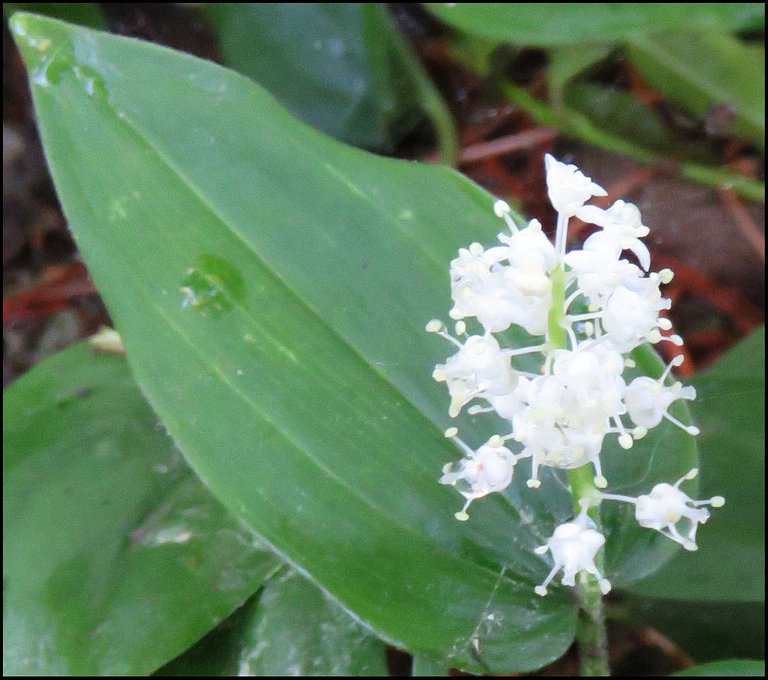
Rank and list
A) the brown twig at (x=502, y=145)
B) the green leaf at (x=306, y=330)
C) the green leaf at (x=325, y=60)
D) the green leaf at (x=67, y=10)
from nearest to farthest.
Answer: the green leaf at (x=306, y=330) → the green leaf at (x=67, y=10) → the green leaf at (x=325, y=60) → the brown twig at (x=502, y=145)

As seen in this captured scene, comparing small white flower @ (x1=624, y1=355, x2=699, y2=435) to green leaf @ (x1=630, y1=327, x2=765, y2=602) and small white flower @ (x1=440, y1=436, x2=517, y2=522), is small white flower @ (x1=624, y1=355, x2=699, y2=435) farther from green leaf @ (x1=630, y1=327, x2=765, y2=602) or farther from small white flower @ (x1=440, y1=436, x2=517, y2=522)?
green leaf @ (x1=630, y1=327, x2=765, y2=602)

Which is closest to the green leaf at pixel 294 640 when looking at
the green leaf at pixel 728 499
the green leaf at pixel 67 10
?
the green leaf at pixel 728 499

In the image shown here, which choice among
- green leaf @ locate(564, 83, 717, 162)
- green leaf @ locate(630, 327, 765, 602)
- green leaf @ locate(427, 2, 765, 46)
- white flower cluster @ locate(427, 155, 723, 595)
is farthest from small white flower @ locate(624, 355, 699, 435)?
green leaf @ locate(564, 83, 717, 162)

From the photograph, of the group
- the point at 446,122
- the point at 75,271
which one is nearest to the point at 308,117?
the point at 446,122

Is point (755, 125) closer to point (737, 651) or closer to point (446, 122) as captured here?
point (446, 122)

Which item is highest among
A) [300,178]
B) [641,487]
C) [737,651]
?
[300,178]

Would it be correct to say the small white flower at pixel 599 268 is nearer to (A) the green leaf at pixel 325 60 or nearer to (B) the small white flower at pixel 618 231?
(B) the small white flower at pixel 618 231

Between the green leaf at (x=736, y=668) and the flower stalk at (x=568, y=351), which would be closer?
the flower stalk at (x=568, y=351)
